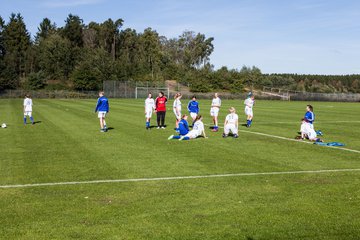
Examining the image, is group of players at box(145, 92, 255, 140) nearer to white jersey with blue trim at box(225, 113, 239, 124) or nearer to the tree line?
white jersey with blue trim at box(225, 113, 239, 124)

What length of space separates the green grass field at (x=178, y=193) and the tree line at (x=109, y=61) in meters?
82.9

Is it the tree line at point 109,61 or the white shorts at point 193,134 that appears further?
the tree line at point 109,61

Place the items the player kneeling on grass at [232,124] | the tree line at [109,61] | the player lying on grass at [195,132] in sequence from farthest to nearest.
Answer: the tree line at [109,61], the player kneeling on grass at [232,124], the player lying on grass at [195,132]

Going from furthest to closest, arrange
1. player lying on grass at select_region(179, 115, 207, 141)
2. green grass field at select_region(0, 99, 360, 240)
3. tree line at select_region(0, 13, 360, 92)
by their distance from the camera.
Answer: tree line at select_region(0, 13, 360, 92)
player lying on grass at select_region(179, 115, 207, 141)
green grass field at select_region(0, 99, 360, 240)

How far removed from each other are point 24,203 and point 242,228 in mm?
4206

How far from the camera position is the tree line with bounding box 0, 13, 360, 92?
326 feet

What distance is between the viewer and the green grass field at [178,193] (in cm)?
722

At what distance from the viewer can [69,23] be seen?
134 m

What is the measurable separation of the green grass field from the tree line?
82.9 m

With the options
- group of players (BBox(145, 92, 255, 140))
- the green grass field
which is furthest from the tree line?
the green grass field

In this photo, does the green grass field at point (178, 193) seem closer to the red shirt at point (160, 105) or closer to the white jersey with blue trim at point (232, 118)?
the white jersey with blue trim at point (232, 118)

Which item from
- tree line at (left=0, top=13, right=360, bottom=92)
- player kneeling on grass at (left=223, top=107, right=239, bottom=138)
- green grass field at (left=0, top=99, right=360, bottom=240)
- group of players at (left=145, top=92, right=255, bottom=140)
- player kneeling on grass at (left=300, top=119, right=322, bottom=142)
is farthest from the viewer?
tree line at (left=0, top=13, right=360, bottom=92)

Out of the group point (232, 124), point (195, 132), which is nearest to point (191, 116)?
point (232, 124)

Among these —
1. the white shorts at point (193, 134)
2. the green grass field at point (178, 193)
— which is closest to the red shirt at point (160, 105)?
the white shorts at point (193, 134)
